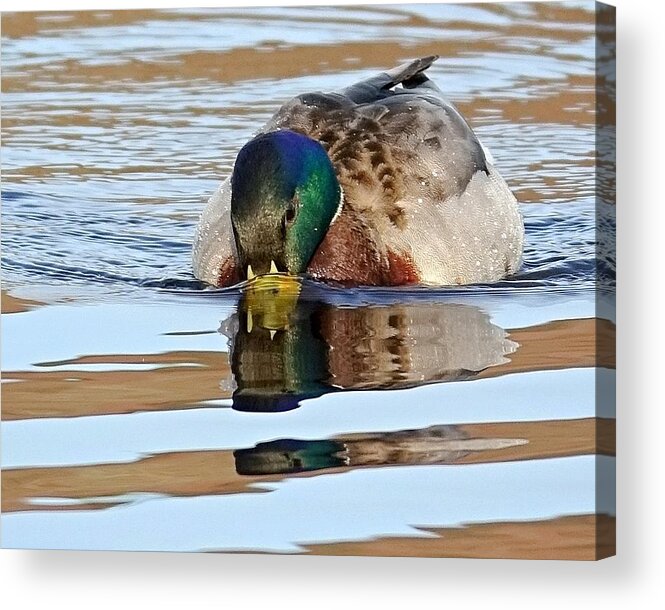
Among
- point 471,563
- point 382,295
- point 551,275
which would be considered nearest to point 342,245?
point 382,295

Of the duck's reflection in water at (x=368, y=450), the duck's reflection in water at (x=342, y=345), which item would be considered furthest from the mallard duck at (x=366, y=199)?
the duck's reflection in water at (x=368, y=450)

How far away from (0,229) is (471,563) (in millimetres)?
2138

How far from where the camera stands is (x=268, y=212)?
7.87m

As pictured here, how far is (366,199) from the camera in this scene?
8047 mm

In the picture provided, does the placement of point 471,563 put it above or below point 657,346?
below

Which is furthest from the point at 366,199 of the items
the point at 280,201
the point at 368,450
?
the point at 368,450

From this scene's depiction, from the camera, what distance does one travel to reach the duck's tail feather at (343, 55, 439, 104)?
24.7ft

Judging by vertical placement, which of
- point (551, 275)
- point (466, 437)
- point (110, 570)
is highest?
point (551, 275)

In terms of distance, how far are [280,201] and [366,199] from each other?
0.36 meters

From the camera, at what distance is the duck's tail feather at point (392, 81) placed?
7543 mm

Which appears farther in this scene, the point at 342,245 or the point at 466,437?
the point at 342,245

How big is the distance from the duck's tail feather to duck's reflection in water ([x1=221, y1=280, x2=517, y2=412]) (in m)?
0.76

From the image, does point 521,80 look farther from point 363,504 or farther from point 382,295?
point 363,504

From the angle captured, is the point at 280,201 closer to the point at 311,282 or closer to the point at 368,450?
the point at 311,282
